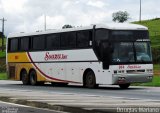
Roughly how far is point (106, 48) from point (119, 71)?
1.36 m

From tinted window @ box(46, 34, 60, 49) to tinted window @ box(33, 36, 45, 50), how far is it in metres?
0.62

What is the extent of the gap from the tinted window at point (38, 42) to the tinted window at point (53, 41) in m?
0.62

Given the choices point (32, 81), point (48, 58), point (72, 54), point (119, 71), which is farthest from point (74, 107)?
point (32, 81)

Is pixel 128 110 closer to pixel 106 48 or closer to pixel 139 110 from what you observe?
pixel 139 110

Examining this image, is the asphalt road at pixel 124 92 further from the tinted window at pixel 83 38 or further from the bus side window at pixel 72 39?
the bus side window at pixel 72 39

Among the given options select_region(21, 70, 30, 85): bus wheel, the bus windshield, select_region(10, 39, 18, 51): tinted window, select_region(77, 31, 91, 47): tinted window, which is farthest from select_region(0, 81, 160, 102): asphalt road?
select_region(10, 39, 18, 51): tinted window

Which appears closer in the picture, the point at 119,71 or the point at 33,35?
the point at 119,71

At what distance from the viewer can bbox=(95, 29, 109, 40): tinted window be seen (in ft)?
91.5

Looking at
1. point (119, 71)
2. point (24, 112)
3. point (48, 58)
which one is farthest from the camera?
point (48, 58)

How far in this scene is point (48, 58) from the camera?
108ft

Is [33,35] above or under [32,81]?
above

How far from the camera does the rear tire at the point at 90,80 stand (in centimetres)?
2884

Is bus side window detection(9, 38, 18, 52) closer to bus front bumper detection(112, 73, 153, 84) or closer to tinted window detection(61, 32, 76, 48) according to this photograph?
tinted window detection(61, 32, 76, 48)

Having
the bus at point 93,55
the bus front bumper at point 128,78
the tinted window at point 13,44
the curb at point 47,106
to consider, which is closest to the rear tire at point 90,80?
the bus at point 93,55
